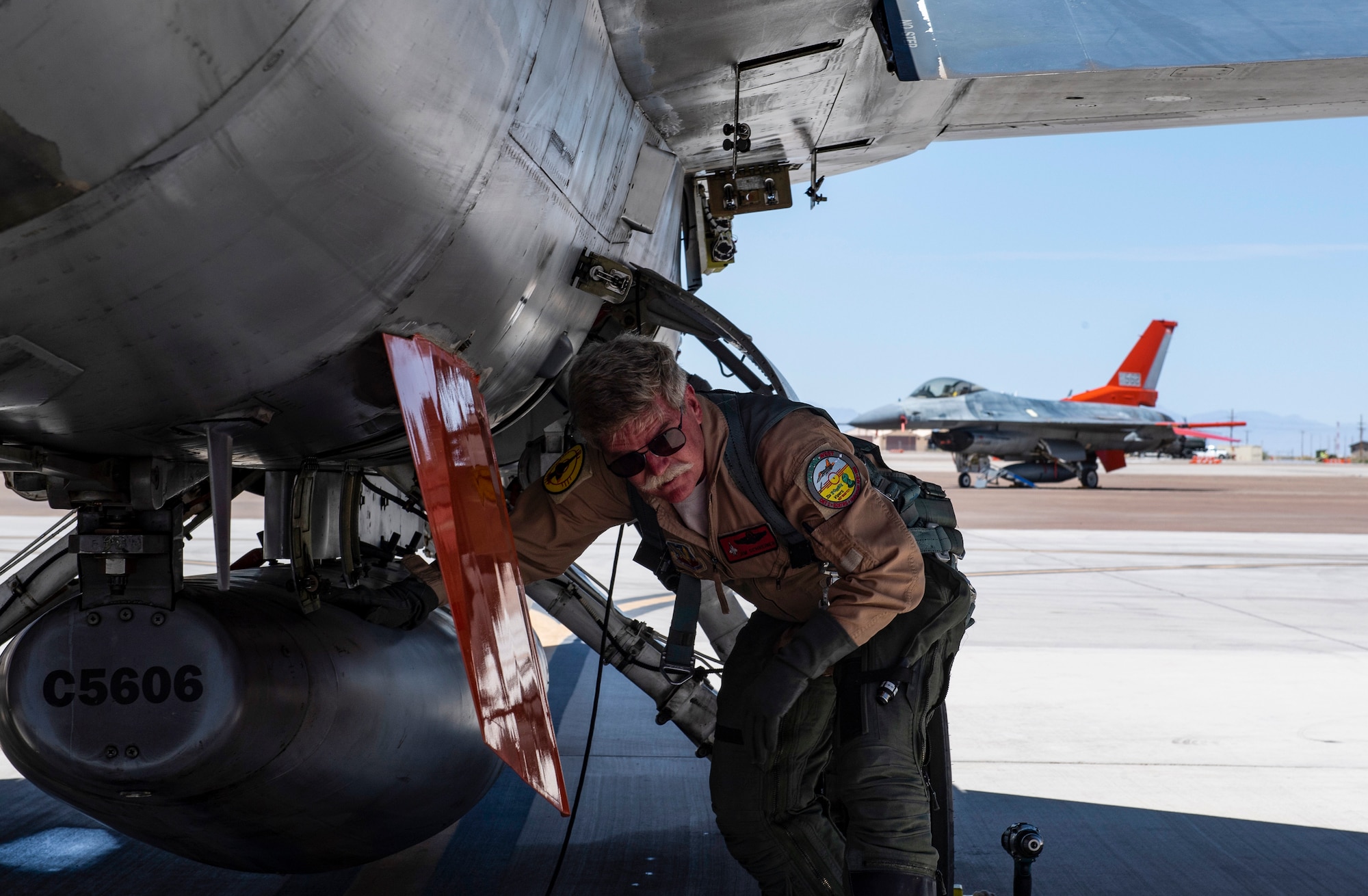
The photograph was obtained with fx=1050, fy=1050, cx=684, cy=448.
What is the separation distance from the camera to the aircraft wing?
1.86 meters

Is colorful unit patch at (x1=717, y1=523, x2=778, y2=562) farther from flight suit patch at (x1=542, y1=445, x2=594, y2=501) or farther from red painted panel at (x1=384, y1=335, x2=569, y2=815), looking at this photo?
red painted panel at (x1=384, y1=335, x2=569, y2=815)

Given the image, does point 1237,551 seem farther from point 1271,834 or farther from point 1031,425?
point 1031,425

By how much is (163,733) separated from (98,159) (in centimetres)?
154

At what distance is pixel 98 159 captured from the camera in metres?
0.97

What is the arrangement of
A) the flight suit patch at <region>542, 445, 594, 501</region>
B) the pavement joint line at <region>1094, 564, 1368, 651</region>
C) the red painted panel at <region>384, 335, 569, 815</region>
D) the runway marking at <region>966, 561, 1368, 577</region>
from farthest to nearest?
the runway marking at <region>966, 561, 1368, 577</region>
the pavement joint line at <region>1094, 564, 1368, 651</region>
the flight suit patch at <region>542, 445, 594, 501</region>
the red painted panel at <region>384, 335, 569, 815</region>

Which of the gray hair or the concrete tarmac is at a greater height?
the gray hair

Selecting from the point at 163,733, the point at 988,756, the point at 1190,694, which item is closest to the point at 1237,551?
the point at 1190,694

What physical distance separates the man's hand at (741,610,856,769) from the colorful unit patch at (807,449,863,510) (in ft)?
0.79

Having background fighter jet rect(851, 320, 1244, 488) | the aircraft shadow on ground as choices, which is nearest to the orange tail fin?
background fighter jet rect(851, 320, 1244, 488)

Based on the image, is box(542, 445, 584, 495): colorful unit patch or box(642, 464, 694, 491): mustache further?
box(542, 445, 584, 495): colorful unit patch

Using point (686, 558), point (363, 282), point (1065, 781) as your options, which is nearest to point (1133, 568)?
point (1065, 781)

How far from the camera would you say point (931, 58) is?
6.07 feet

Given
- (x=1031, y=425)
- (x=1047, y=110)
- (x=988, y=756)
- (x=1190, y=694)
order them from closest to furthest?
(x=1047, y=110)
(x=988, y=756)
(x=1190, y=694)
(x=1031, y=425)

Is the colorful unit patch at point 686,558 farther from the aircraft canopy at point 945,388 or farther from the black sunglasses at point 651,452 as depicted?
the aircraft canopy at point 945,388
